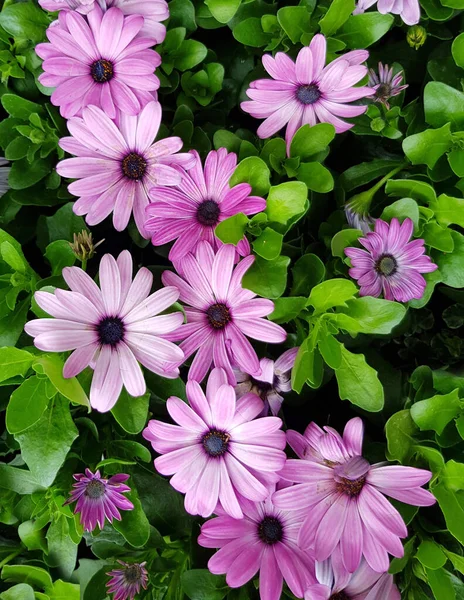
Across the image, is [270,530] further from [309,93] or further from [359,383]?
[309,93]

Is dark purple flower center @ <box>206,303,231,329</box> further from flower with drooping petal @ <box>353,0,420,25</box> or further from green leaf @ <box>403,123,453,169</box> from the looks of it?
flower with drooping petal @ <box>353,0,420,25</box>

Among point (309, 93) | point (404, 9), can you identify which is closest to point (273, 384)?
point (309, 93)

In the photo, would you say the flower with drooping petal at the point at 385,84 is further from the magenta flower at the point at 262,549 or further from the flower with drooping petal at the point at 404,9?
the magenta flower at the point at 262,549

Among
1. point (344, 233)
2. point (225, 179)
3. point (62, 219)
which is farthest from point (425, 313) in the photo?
point (62, 219)

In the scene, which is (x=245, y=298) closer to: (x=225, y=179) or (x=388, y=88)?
(x=225, y=179)

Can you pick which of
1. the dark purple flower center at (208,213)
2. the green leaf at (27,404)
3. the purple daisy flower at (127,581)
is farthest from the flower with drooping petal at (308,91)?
the purple daisy flower at (127,581)
